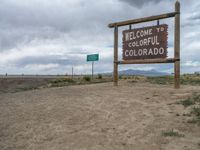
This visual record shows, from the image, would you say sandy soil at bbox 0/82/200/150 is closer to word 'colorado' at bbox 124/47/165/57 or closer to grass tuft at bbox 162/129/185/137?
grass tuft at bbox 162/129/185/137

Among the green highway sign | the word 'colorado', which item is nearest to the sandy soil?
the word 'colorado'

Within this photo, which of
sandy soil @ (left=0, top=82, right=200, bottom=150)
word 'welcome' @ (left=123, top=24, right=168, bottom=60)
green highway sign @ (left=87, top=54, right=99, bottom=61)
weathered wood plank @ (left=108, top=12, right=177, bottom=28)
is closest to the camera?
sandy soil @ (left=0, top=82, right=200, bottom=150)

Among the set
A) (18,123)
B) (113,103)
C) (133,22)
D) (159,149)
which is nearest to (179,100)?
(113,103)

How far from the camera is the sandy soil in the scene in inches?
297

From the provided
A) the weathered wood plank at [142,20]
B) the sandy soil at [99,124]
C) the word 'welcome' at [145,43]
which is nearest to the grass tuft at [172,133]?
the sandy soil at [99,124]

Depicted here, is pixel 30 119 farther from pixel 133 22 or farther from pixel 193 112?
pixel 133 22

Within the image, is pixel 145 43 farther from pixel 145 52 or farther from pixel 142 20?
pixel 142 20

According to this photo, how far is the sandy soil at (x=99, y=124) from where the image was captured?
7.54 metres

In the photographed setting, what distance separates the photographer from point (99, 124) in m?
8.99

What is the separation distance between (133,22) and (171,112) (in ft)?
25.7

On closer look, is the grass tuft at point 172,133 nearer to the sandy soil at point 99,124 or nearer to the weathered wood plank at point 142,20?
the sandy soil at point 99,124

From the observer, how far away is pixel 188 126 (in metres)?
8.14

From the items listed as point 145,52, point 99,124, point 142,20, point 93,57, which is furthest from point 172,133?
point 93,57

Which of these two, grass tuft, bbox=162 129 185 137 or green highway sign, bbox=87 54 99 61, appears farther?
green highway sign, bbox=87 54 99 61
